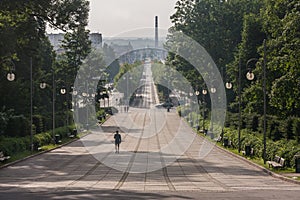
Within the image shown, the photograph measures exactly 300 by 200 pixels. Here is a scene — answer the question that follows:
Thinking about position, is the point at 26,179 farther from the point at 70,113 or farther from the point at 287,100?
the point at 70,113

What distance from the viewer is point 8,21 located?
51.2m

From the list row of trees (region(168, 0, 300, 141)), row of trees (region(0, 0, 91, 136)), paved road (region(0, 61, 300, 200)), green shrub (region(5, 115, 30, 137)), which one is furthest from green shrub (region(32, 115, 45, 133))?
row of trees (region(168, 0, 300, 141))

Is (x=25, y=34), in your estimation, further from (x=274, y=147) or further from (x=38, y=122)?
(x=274, y=147)

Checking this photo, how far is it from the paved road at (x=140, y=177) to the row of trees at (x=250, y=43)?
6.36 meters

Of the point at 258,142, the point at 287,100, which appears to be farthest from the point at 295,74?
the point at 258,142

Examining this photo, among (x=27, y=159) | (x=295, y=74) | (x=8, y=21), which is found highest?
(x=8, y=21)

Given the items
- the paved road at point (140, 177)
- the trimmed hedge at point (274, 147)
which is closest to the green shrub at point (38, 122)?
the paved road at point (140, 177)

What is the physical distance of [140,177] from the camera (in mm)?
31734

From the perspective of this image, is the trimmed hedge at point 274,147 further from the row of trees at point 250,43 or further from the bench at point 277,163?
the row of trees at point 250,43

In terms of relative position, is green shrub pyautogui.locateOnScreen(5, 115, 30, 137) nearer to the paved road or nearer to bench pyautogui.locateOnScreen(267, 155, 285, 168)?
the paved road

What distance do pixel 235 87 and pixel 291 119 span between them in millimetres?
29260

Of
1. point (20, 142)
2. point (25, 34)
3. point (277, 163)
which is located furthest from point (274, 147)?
point (25, 34)

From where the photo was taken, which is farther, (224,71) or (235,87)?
(224,71)

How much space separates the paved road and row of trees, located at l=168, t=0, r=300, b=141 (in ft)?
20.9
